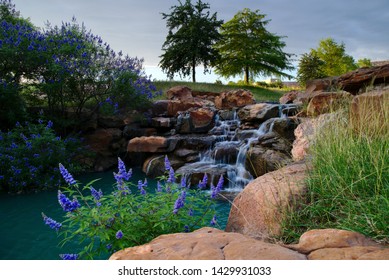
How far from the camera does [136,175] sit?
11.8 m

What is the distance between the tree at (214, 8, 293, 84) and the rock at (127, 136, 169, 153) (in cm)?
2238

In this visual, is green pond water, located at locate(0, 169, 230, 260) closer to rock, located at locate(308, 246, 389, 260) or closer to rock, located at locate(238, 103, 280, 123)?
rock, located at locate(308, 246, 389, 260)

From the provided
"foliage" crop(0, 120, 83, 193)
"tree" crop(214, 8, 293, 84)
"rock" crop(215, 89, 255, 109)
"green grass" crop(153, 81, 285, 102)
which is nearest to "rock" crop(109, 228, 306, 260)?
"foliage" crop(0, 120, 83, 193)

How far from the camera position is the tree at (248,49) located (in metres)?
33.2

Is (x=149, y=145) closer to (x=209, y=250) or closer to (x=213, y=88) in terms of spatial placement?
(x=209, y=250)

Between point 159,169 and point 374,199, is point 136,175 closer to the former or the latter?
point 159,169

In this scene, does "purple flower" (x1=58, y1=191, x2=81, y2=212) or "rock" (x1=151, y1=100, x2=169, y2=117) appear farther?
"rock" (x1=151, y1=100, x2=169, y2=117)

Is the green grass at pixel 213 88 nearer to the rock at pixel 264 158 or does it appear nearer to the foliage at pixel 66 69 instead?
→ the foliage at pixel 66 69

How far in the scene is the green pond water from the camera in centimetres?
560

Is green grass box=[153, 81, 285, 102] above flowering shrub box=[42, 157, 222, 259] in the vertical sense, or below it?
above

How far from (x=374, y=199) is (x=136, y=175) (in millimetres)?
9173

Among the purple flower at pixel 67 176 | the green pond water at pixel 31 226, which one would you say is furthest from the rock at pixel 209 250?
the green pond water at pixel 31 226

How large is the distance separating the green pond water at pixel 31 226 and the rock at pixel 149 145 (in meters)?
2.05

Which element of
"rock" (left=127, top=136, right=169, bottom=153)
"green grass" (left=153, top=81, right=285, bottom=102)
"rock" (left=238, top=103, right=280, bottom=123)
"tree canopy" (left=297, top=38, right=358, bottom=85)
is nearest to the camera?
"rock" (left=127, top=136, right=169, bottom=153)
